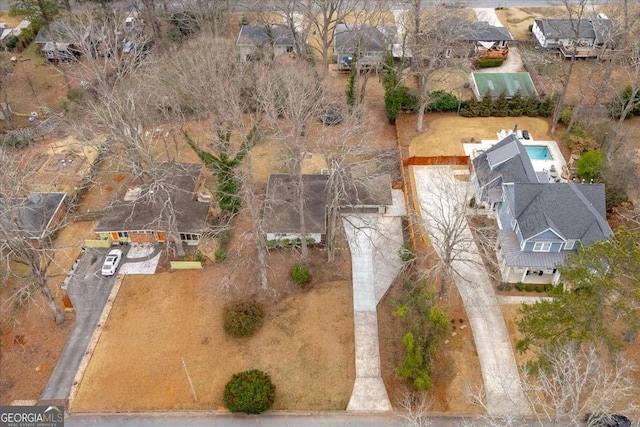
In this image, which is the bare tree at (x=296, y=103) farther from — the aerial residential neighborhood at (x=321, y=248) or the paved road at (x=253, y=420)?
the paved road at (x=253, y=420)

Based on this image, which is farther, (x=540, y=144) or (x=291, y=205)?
(x=540, y=144)

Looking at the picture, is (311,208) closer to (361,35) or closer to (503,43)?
(361,35)

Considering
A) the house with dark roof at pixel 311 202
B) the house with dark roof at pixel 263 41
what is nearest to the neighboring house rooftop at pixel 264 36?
the house with dark roof at pixel 263 41

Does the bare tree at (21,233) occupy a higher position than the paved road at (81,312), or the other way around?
the bare tree at (21,233)

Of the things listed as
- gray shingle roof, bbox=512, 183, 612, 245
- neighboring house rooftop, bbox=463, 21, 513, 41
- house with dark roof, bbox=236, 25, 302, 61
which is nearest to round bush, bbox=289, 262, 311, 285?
gray shingle roof, bbox=512, 183, 612, 245

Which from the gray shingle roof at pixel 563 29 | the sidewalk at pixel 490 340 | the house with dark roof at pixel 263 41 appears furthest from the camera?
the gray shingle roof at pixel 563 29

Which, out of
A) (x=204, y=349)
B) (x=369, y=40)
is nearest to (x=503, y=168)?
(x=369, y=40)

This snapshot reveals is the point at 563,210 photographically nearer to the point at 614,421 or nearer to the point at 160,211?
the point at 614,421
